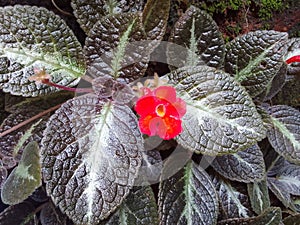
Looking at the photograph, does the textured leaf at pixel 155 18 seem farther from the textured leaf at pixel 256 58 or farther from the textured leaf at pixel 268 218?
the textured leaf at pixel 268 218

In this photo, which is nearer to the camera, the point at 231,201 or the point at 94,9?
the point at 94,9

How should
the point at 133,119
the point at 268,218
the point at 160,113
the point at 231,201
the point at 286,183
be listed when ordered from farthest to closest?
the point at 286,183 < the point at 231,201 < the point at 268,218 < the point at 133,119 < the point at 160,113

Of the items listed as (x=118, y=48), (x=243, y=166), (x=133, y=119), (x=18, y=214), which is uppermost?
(x=118, y=48)

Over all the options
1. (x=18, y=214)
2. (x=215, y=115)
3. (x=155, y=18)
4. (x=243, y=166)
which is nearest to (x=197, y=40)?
(x=155, y=18)

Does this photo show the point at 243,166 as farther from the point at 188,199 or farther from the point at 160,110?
the point at 160,110

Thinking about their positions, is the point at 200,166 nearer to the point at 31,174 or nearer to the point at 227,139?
the point at 227,139

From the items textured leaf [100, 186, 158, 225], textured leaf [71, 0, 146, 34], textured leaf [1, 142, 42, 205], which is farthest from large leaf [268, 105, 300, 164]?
textured leaf [1, 142, 42, 205]

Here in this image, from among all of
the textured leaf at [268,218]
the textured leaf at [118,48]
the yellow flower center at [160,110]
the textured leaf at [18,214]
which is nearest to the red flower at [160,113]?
the yellow flower center at [160,110]
